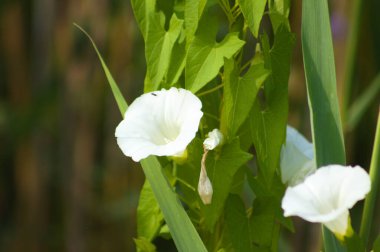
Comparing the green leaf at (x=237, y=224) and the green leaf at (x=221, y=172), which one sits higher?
the green leaf at (x=221, y=172)

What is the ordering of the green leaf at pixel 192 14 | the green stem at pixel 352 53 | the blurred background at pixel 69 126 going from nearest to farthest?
the green leaf at pixel 192 14 < the green stem at pixel 352 53 < the blurred background at pixel 69 126

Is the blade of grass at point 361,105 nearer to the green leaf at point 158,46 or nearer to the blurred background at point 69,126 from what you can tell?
the blurred background at point 69,126

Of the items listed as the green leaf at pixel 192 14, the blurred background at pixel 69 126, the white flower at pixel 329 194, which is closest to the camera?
the white flower at pixel 329 194

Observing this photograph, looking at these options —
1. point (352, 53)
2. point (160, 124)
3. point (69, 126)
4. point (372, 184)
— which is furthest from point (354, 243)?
point (69, 126)

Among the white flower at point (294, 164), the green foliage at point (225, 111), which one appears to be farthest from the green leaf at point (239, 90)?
the white flower at point (294, 164)

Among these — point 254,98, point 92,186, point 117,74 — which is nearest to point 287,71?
point 254,98

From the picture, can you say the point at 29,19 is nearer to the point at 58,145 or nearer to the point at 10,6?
the point at 10,6
